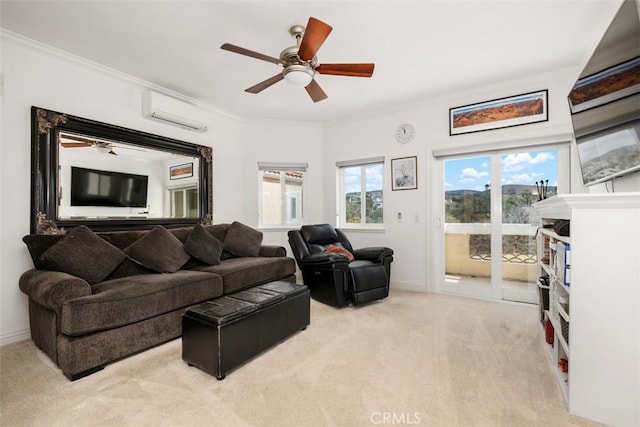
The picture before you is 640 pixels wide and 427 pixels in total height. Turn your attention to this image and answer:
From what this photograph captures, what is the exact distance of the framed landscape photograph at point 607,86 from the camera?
1516 mm

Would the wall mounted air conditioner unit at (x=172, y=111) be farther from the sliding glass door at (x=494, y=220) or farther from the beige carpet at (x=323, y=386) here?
the sliding glass door at (x=494, y=220)

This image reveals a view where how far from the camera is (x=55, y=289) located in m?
1.87

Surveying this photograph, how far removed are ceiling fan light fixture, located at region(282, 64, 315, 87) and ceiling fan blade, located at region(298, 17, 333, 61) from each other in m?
0.10

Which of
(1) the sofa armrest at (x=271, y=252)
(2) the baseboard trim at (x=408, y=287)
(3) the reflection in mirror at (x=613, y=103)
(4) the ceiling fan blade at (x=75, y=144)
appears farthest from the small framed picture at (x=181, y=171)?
(3) the reflection in mirror at (x=613, y=103)

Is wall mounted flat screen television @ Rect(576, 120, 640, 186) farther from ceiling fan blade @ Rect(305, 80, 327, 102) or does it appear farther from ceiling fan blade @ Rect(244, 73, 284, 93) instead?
ceiling fan blade @ Rect(244, 73, 284, 93)

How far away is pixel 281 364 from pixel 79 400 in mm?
1156

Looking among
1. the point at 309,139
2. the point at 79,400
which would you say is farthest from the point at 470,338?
the point at 309,139

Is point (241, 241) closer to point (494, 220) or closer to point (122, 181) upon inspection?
point (122, 181)

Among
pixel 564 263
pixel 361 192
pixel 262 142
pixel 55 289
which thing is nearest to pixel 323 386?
pixel 564 263

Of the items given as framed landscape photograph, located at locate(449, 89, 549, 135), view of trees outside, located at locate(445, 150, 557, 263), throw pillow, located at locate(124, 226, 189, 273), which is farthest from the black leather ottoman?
framed landscape photograph, located at locate(449, 89, 549, 135)

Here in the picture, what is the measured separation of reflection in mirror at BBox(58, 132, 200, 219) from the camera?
275cm

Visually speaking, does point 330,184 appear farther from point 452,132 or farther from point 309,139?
point 452,132

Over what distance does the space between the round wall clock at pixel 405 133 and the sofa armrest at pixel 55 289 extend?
12.6ft

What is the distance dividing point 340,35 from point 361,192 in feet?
8.38
